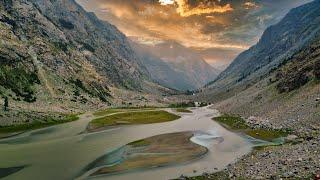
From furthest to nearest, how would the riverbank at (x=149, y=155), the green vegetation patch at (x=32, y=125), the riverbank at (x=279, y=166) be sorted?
the green vegetation patch at (x=32, y=125)
the riverbank at (x=149, y=155)
the riverbank at (x=279, y=166)

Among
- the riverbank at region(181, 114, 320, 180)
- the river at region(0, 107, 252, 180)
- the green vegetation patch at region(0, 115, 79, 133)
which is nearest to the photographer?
the riverbank at region(181, 114, 320, 180)

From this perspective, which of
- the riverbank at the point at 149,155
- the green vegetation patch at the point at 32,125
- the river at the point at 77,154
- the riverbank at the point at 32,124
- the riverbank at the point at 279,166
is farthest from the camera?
the green vegetation patch at the point at 32,125

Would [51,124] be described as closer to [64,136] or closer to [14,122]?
[14,122]

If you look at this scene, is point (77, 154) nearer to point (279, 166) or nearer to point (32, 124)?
point (279, 166)

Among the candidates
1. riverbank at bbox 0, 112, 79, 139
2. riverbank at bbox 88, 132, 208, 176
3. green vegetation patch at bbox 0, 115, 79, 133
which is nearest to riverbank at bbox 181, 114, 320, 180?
riverbank at bbox 88, 132, 208, 176

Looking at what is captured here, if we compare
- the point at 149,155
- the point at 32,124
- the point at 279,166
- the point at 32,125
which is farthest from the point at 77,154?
the point at 32,124

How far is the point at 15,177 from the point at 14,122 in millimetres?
100132

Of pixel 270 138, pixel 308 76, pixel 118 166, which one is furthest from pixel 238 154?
pixel 308 76

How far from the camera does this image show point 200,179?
60656 millimetres

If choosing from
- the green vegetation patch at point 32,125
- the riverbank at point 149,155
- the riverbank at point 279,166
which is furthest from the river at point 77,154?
the green vegetation patch at point 32,125

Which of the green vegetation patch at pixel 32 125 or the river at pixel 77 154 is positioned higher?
the green vegetation patch at pixel 32 125

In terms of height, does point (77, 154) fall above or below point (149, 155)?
above

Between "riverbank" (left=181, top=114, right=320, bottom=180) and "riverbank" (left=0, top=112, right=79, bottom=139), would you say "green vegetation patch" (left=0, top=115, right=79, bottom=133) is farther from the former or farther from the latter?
"riverbank" (left=181, top=114, right=320, bottom=180)

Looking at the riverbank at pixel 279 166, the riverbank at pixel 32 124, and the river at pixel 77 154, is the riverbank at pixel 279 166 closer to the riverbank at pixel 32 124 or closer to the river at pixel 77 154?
the river at pixel 77 154
